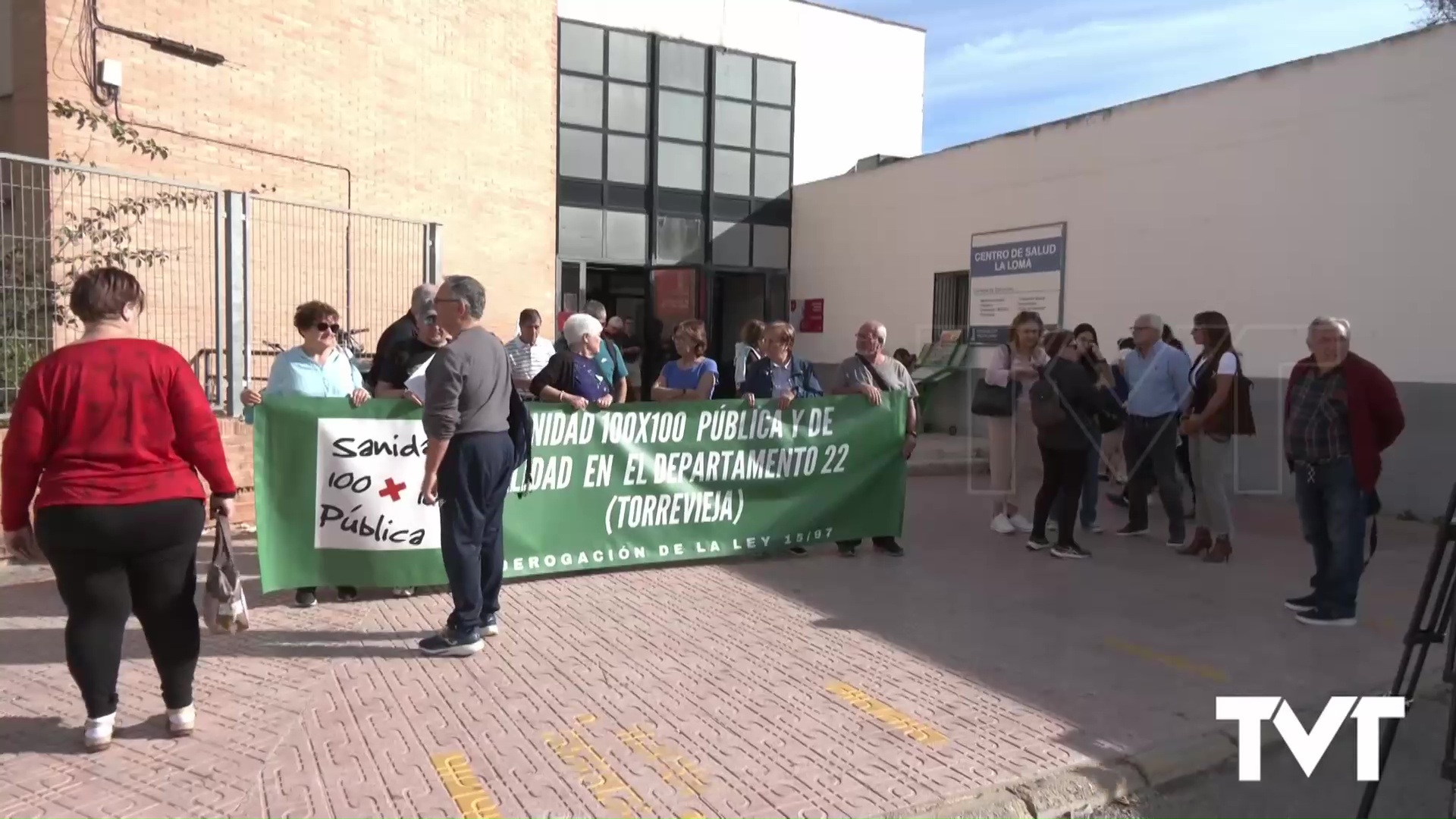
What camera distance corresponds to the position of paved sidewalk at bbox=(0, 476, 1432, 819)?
3564mm

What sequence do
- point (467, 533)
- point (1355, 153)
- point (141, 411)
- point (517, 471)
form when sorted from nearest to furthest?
point (141, 411) < point (467, 533) < point (517, 471) < point (1355, 153)

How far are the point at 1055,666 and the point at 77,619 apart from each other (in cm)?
436

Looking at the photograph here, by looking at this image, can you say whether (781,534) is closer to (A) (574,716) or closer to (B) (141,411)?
(A) (574,716)

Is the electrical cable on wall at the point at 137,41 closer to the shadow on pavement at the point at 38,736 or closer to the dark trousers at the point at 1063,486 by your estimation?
the shadow on pavement at the point at 38,736

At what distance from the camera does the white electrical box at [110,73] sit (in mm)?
10000

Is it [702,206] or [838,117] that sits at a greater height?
[838,117]

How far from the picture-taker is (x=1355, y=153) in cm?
1006

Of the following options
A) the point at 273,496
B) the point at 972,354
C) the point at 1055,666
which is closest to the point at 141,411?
the point at 273,496

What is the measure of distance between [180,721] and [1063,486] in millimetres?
6000

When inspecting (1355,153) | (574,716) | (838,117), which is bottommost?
(574,716)

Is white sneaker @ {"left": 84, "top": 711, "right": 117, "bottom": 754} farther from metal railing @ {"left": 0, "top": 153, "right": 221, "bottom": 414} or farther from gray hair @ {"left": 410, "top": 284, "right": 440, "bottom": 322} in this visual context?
metal railing @ {"left": 0, "top": 153, "right": 221, "bottom": 414}

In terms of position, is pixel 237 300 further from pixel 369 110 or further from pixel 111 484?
pixel 369 110

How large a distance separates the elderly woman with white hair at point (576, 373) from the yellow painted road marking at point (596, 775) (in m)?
2.69

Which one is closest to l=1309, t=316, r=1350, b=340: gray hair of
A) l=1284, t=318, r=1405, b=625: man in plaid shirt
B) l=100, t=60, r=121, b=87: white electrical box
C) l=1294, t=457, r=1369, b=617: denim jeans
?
l=1284, t=318, r=1405, b=625: man in plaid shirt
